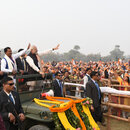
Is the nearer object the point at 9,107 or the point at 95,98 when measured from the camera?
the point at 9,107

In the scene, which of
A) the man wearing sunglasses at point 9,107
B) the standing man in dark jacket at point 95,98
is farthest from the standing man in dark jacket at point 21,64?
the man wearing sunglasses at point 9,107

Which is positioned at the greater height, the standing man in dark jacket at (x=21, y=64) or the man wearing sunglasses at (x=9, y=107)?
the standing man in dark jacket at (x=21, y=64)

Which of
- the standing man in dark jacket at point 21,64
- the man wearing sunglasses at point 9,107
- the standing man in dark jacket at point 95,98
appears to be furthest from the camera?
the standing man in dark jacket at point 21,64

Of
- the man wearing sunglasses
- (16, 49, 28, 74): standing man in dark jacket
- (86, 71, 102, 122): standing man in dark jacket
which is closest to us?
the man wearing sunglasses

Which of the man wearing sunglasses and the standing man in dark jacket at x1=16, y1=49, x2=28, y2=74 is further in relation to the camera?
the standing man in dark jacket at x1=16, y1=49, x2=28, y2=74

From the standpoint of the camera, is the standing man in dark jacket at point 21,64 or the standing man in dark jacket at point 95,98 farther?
the standing man in dark jacket at point 21,64

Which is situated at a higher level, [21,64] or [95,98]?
[21,64]

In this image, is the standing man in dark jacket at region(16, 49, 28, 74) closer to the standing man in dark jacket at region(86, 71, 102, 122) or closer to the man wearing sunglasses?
the standing man in dark jacket at region(86, 71, 102, 122)

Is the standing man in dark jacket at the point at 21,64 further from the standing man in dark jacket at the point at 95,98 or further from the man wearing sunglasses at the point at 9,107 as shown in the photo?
the man wearing sunglasses at the point at 9,107

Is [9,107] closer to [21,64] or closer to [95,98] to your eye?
[95,98]

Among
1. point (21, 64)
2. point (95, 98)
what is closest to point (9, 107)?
point (95, 98)

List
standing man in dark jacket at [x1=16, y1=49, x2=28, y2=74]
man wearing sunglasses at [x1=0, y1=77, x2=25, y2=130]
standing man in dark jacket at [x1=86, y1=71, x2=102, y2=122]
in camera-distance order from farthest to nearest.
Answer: standing man in dark jacket at [x1=16, y1=49, x2=28, y2=74] → standing man in dark jacket at [x1=86, y1=71, x2=102, y2=122] → man wearing sunglasses at [x1=0, y1=77, x2=25, y2=130]

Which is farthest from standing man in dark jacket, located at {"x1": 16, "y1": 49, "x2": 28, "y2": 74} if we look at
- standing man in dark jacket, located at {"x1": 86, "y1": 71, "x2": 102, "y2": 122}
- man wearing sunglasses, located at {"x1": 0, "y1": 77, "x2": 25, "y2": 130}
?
man wearing sunglasses, located at {"x1": 0, "y1": 77, "x2": 25, "y2": 130}

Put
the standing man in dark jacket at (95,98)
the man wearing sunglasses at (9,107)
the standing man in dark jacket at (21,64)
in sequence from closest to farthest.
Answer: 1. the man wearing sunglasses at (9,107)
2. the standing man in dark jacket at (95,98)
3. the standing man in dark jacket at (21,64)
